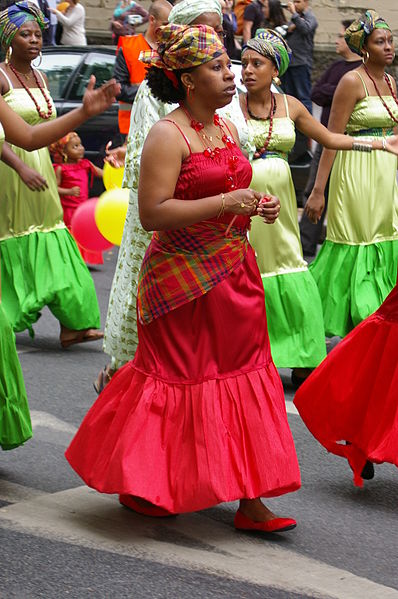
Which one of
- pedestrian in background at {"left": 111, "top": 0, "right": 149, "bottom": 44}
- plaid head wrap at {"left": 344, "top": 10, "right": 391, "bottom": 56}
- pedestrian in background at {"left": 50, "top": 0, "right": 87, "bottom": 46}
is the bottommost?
pedestrian in background at {"left": 50, "top": 0, "right": 87, "bottom": 46}

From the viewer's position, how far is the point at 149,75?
5.16 meters

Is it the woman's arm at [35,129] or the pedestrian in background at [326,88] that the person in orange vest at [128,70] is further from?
the woman's arm at [35,129]

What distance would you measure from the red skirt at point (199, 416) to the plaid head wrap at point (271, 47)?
8.11 feet

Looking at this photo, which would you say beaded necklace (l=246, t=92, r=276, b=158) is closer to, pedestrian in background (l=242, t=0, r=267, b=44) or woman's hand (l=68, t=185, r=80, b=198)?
woman's hand (l=68, t=185, r=80, b=198)

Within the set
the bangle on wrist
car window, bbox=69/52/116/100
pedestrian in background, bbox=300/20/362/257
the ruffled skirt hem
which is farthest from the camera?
car window, bbox=69/52/116/100

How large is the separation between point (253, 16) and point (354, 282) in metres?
9.32

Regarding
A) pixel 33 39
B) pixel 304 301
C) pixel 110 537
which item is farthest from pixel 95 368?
pixel 110 537

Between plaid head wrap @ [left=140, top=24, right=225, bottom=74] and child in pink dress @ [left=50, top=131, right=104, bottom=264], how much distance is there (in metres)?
5.82

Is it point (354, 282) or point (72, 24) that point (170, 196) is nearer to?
point (354, 282)

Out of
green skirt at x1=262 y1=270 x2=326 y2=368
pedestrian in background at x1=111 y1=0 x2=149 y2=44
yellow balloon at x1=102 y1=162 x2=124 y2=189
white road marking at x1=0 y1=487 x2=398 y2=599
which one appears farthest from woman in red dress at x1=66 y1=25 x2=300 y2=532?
pedestrian in background at x1=111 y1=0 x2=149 y2=44

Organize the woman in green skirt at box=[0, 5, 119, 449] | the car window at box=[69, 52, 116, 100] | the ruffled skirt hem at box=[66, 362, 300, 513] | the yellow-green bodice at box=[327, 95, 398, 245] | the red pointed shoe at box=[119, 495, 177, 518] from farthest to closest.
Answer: the car window at box=[69, 52, 116, 100] → the yellow-green bodice at box=[327, 95, 398, 245] → the woman in green skirt at box=[0, 5, 119, 449] → the red pointed shoe at box=[119, 495, 177, 518] → the ruffled skirt hem at box=[66, 362, 300, 513]

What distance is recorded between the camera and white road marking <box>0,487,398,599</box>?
4633 millimetres

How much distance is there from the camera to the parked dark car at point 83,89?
13602mm

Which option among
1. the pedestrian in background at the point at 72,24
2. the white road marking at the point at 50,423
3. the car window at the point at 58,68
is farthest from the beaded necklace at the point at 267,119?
the pedestrian in background at the point at 72,24
